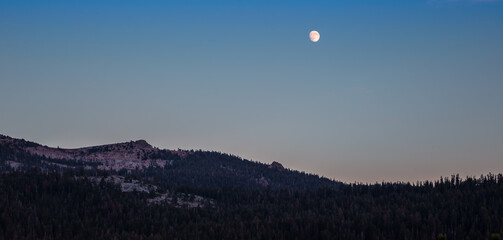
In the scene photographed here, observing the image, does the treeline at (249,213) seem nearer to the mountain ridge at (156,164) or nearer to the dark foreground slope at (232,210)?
the dark foreground slope at (232,210)

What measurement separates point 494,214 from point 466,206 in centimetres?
559

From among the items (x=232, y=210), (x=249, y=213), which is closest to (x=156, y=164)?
(x=232, y=210)

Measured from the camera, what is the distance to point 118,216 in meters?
84.4

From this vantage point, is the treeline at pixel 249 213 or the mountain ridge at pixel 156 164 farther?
the mountain ridge at pixel 156 164

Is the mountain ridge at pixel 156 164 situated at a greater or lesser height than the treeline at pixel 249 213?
greater

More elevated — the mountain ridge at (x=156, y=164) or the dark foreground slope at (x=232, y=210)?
the mountain ridge at (x=156, y=164)

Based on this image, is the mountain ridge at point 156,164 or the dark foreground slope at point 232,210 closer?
the dark foreground slope at point 232,210

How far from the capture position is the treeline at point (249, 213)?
6969 cm

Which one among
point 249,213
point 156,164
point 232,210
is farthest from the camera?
point 156,164

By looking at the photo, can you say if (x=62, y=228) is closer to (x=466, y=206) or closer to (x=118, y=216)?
(x=118, y=216)

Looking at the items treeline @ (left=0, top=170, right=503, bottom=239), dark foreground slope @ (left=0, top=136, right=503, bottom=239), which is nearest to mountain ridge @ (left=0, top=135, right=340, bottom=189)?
dark foreground slope @ (left=0, top=136, right=503, bottom=239)

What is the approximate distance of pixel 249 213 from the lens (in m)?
88.9

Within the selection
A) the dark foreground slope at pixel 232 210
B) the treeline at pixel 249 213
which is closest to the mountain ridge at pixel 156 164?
the dark foreground slope at pixel 232 210

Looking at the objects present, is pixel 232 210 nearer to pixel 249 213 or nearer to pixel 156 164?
pixel 249 213
